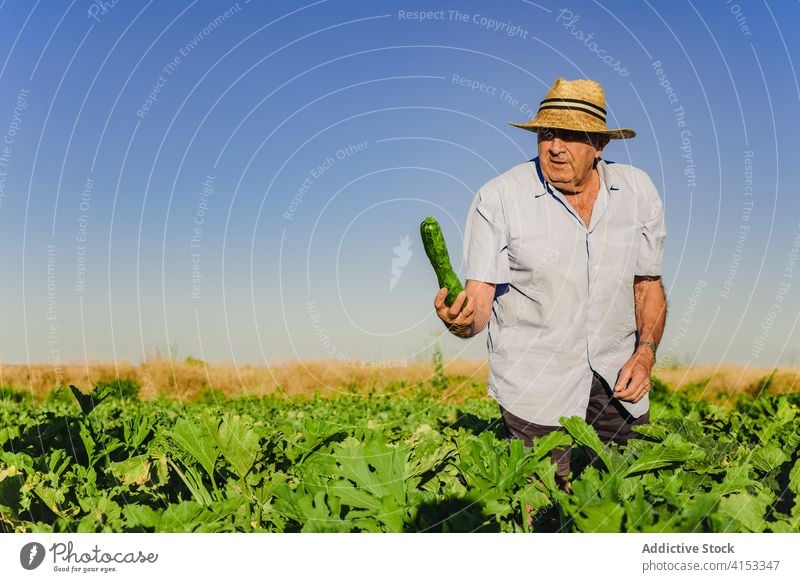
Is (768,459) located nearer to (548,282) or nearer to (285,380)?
(548,282)

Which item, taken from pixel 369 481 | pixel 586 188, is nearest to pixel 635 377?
pixel 586 188

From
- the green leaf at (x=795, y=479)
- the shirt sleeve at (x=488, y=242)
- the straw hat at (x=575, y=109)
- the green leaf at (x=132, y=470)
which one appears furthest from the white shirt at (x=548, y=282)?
the green leaf at (x=132, y=470)

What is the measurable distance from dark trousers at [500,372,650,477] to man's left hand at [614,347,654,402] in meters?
0.22

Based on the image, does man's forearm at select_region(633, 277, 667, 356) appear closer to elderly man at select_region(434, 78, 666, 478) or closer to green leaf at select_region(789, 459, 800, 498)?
elderly man at select_region(434, 78, 666, 478)

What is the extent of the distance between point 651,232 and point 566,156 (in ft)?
3.23

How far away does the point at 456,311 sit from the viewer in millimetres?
5340

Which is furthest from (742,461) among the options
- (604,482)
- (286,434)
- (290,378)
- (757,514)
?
(290,378)

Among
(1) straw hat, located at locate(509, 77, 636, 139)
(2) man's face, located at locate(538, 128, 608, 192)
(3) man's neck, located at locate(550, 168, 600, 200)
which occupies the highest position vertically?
(1) straw hat, located at locate(509, 77, 636, 139)

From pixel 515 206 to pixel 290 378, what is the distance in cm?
885

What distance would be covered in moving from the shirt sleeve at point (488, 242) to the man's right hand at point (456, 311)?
29 cm

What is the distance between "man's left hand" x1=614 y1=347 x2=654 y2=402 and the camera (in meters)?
5.73

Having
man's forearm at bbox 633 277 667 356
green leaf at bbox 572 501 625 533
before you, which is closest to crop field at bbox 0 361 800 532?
green leaf at bbox 572 501 625 533
